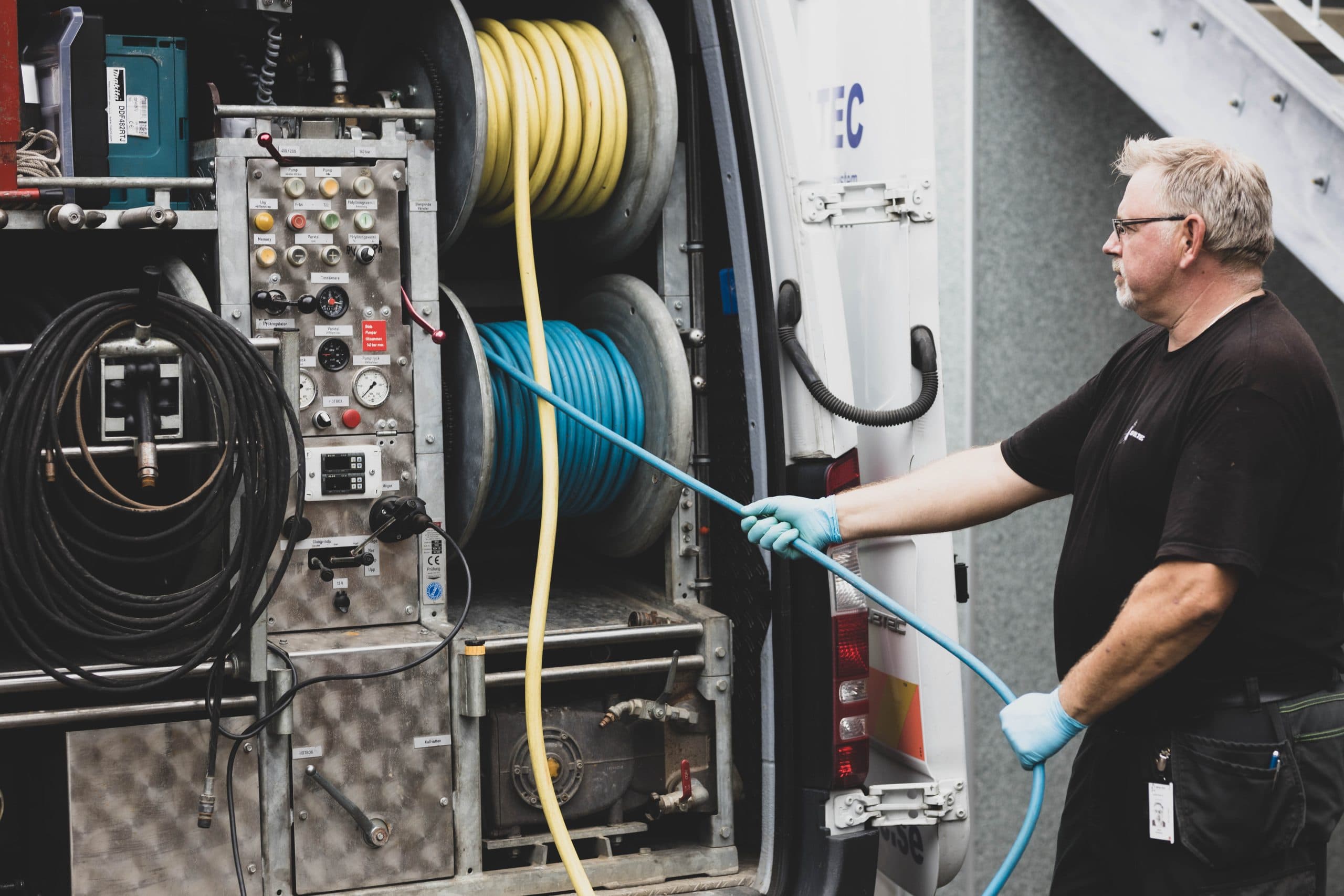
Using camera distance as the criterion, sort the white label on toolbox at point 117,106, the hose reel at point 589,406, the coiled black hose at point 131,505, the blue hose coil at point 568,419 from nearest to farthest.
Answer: the coiled black hose at point 131,505 → the white label on toolbox at point 117,106 → the hose reel at point 589,406 → the blue hose coil at point 568,419

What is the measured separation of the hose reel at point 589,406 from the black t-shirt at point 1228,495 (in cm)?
102

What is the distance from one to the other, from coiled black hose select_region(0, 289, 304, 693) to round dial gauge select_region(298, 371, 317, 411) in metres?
0.22

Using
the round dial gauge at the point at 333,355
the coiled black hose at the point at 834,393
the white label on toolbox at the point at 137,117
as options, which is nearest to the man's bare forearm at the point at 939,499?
the coiled black hose at the point at 834,393

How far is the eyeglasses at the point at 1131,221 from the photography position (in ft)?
9.67

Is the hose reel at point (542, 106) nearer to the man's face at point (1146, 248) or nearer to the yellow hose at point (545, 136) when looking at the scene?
the yellow hose at point (545, 136)

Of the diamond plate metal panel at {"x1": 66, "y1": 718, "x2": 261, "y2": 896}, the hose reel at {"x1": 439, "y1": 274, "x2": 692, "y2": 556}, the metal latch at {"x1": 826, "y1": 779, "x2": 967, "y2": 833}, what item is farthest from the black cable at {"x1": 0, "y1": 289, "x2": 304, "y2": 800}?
the metal latch at {"x1": 826, "y1": 779, "x2": 967, "y2": 833}

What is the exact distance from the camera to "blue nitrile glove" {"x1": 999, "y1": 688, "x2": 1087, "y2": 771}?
117 inches

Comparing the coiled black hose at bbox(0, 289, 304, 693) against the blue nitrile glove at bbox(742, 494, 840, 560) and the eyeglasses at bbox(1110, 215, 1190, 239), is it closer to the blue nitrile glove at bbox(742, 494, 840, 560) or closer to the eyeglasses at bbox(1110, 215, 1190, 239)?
the blue nitrile glove at bbox(742, 494, 840, 560)

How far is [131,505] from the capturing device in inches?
116

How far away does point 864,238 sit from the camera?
350 centimetres

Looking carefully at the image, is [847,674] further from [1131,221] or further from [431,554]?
[1131,221]

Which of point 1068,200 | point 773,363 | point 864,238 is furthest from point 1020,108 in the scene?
point 773,363

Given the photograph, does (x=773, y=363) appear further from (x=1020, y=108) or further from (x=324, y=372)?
(x=1020, y=108)

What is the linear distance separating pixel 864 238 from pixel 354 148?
1.19 metres
